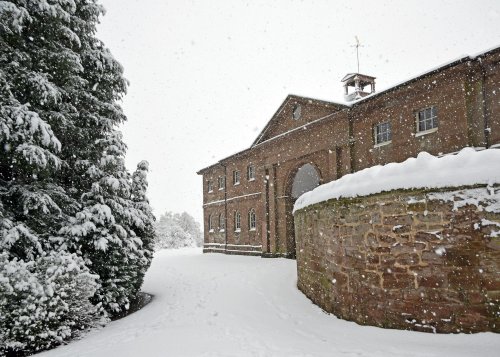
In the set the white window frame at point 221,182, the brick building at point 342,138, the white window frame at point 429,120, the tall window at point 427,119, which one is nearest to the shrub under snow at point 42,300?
the brick building at point 342,138

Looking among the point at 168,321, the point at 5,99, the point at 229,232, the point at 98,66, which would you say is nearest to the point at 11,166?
the point at 5,99

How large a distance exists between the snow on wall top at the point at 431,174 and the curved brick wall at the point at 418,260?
128mm

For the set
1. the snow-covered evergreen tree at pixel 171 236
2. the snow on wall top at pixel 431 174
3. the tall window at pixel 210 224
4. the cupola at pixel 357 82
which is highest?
the cupola at pixel 357 82

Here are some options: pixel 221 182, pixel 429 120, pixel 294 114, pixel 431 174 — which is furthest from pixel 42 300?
pixel 221 182

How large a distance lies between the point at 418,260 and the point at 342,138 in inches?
439

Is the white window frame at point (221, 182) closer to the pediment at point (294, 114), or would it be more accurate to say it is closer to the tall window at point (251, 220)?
the tall window at point (251, 220)

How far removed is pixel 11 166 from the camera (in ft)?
23.1

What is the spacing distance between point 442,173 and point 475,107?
8575 millimetres

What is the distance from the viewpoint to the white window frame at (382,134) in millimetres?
13898

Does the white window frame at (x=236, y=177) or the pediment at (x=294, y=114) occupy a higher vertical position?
the pediment at (x=294, y=114)

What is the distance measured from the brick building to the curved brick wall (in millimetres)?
8057

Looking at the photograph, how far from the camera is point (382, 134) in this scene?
558 inches

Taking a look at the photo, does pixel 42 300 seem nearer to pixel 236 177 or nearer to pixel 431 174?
pixel 431 174

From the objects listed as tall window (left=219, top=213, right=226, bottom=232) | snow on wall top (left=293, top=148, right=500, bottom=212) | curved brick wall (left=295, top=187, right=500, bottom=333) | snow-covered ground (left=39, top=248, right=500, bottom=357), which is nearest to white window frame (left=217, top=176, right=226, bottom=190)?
tall window (left=219, top=213, right=226, bottom=232)
